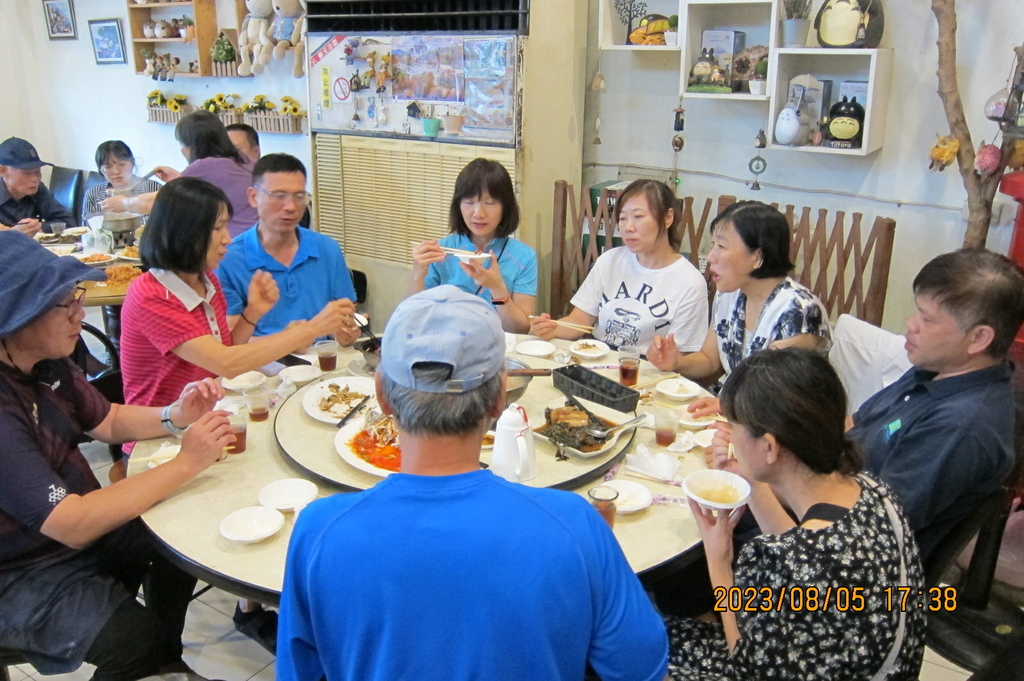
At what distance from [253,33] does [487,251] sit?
320 cm

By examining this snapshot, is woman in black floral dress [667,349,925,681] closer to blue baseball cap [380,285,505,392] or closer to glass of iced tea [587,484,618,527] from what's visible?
glass of iced tea [587,484,618,527]

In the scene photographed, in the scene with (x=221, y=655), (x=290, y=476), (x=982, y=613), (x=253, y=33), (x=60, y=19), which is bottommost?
(x=221, y=655)

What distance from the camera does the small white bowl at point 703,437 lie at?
206 centimetres

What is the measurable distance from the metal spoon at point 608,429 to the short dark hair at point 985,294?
0.76 m

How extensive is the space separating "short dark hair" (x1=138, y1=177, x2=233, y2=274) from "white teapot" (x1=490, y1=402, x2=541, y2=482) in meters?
1.13

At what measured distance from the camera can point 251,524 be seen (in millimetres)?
1647

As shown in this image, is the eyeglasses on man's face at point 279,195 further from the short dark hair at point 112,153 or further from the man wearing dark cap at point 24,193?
the short dark hair at point 112,153

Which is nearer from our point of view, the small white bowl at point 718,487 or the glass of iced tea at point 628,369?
the small white bowl at point 718,487

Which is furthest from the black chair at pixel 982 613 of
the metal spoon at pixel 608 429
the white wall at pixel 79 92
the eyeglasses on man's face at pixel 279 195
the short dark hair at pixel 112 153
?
the white wall at pixel 79 92

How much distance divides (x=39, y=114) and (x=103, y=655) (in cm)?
741

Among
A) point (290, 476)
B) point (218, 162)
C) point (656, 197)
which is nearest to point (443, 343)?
point (290, 476)

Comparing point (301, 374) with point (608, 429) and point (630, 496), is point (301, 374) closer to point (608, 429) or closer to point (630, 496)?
point (608, 429)

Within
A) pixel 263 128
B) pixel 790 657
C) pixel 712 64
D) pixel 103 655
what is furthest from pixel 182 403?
pixel 263 128

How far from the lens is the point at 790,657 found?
137 centimetres
